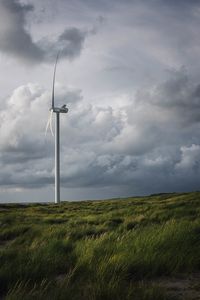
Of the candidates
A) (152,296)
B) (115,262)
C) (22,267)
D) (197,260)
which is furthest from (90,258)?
(152,296)

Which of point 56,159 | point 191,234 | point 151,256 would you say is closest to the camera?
point 151,256

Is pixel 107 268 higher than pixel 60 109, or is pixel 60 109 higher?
pixel 60 109

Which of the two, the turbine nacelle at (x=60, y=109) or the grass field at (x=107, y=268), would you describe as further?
the turbine nacelle at (x=60, y=109)

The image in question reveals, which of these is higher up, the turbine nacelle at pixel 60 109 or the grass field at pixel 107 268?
the turbine nacelle at pixel 60 109

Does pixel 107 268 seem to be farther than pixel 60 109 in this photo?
No

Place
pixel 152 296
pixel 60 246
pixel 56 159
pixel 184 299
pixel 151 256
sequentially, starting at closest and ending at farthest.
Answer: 1. pixel 152 296
2. pixel 184 299
3. pixel 151 256
4. pixel 60 246
5. pixel 56 159

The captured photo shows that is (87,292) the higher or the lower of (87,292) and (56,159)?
the lower

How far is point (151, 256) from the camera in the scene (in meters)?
7.87

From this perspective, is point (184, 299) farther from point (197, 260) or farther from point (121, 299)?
point (197, 260)

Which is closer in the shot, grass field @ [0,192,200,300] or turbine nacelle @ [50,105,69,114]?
grass field @ [0,192,200,300]

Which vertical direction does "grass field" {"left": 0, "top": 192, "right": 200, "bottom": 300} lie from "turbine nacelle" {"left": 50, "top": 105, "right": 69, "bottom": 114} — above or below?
below

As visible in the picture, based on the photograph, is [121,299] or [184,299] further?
[184,299]

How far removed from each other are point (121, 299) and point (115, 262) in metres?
1.85

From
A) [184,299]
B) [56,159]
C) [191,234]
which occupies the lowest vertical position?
[184,299]
